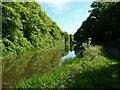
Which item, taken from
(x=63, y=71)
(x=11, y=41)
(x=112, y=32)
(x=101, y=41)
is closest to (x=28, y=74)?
(x=63, y=71)

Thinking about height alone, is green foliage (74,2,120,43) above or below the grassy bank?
above

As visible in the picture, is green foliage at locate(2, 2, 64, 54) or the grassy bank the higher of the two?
green foliage at locate(2, 2, 64, 54)

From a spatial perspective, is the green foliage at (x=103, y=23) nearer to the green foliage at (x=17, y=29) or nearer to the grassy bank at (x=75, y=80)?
the green foliage at (x=17, y=29)

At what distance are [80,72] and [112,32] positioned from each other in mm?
41668

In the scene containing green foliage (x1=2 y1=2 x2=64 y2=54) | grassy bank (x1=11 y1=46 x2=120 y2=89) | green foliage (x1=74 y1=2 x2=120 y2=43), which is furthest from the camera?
green foliage (x1=74 y1=2 x2=120 y2=43)

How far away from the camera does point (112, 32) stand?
185 feet

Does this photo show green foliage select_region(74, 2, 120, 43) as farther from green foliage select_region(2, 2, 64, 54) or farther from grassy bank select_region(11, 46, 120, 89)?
grassy bank select_region(11, 46, 120, 89)

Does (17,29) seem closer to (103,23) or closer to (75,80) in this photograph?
(103,23)

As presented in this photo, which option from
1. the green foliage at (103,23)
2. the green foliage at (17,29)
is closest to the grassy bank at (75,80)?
the green foliage at (17,29)

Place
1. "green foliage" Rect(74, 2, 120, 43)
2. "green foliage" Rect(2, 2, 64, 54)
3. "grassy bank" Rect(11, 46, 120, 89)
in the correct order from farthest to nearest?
"green foliage" Rect(74, 2, 120, 43) < "green foliage" Rect(2, 2, 64, 54) < "grassy bank" Rect(11, 46, 120, 89)

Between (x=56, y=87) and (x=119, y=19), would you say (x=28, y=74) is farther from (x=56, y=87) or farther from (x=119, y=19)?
(x=119, y=19)

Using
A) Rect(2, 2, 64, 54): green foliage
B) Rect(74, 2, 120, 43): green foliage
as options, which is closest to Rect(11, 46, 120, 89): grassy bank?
Rect(2, 2, 64, 54): green foliage

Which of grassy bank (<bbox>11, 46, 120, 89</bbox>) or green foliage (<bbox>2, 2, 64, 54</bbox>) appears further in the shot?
green foliage (<bbox>2, 2, 64, 54</bbox>)

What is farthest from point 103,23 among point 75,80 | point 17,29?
point 75,80
